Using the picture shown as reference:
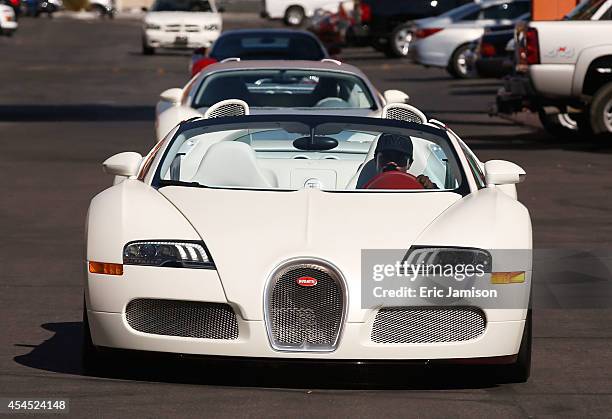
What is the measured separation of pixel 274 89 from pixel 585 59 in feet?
18.6

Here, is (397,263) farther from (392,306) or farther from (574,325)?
(574,325)

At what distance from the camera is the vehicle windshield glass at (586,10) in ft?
67.3

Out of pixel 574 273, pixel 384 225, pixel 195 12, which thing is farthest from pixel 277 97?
pixel 195 12

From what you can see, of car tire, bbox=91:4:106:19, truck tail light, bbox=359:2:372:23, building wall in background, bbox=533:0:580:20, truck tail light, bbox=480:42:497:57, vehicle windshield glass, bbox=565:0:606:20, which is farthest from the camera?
car tire, bbox=91:4:106:19

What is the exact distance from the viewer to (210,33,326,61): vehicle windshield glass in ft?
74.4

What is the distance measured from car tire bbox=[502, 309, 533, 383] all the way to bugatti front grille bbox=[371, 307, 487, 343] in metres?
0.27

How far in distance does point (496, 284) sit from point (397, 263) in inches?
18.0

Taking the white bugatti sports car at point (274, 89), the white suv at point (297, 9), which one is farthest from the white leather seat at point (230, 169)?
the white suv at point (297, 9)

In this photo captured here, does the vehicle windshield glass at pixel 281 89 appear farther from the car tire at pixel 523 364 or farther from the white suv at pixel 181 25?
the white suv at pixel 181 25

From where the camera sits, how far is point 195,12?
4584 centimetres

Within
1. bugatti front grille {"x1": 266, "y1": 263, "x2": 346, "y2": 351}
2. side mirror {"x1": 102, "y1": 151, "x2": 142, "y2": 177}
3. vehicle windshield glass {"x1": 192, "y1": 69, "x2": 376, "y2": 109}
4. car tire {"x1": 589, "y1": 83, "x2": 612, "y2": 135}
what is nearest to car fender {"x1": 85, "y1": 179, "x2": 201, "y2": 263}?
bugatti front grille {"x1": 266, "y1": 263, "x2": 346, "y2": 351}

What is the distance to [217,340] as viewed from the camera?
713 centimetres

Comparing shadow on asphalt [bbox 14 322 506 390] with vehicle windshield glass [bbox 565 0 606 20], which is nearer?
shadow on asphalt [bbox 14 322 506 390]

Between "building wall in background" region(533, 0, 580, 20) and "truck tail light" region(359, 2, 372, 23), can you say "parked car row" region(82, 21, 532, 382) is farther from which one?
"truck tail light" region(359, 2, 372, 23)
